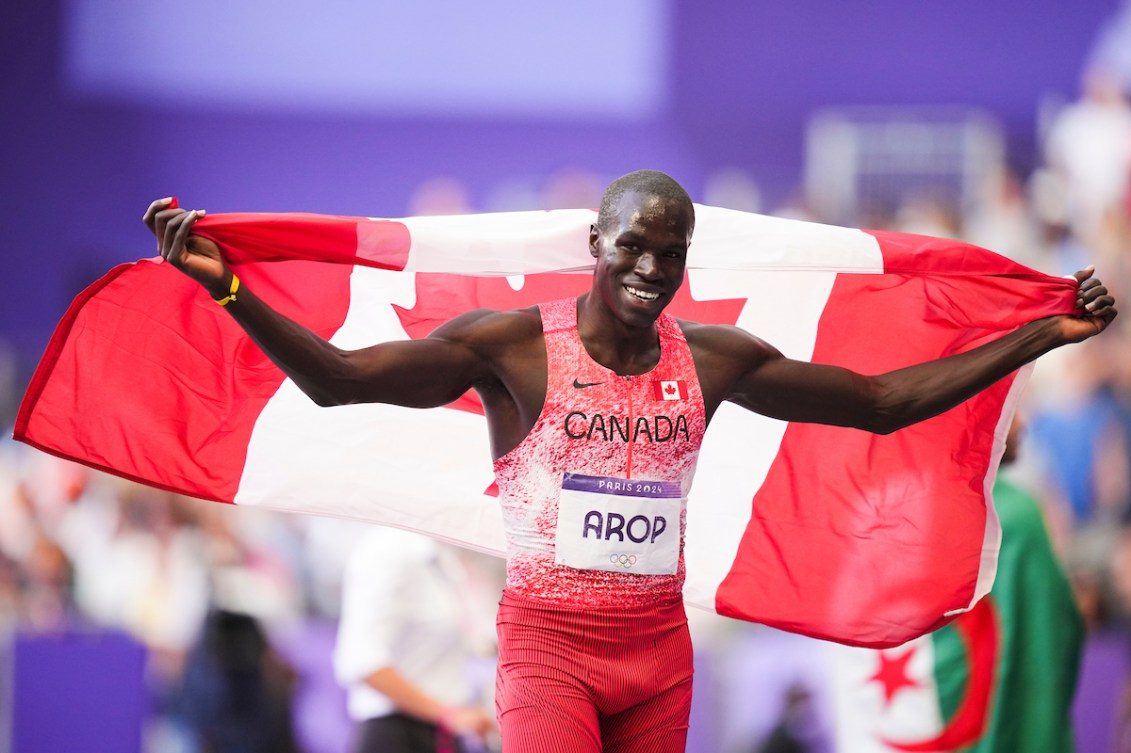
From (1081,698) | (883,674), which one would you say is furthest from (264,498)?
(1081,698)

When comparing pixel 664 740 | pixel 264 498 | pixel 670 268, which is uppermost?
pixel 670 268

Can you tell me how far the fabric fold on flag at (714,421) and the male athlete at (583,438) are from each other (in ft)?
2.21

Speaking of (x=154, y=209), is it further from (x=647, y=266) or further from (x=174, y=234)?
(x=647, y=266)

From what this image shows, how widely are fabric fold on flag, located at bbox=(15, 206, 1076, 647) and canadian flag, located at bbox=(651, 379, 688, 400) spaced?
765 millimetres

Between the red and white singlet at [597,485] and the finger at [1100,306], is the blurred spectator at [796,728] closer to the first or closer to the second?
the finger at [1100,306]

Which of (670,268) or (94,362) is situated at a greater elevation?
(670,268)

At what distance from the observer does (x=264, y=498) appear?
13.5 ft

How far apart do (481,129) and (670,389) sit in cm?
783

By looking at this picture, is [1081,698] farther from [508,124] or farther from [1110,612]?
[508,124]

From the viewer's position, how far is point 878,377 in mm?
3730

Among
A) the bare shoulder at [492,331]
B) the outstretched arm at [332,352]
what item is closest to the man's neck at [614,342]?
the bare shoulder at [492,331]

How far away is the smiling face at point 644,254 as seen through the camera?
10.4 feet

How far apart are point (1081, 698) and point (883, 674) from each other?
1.80m

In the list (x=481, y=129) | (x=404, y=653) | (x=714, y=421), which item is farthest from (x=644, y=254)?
(x=481, y=129)
